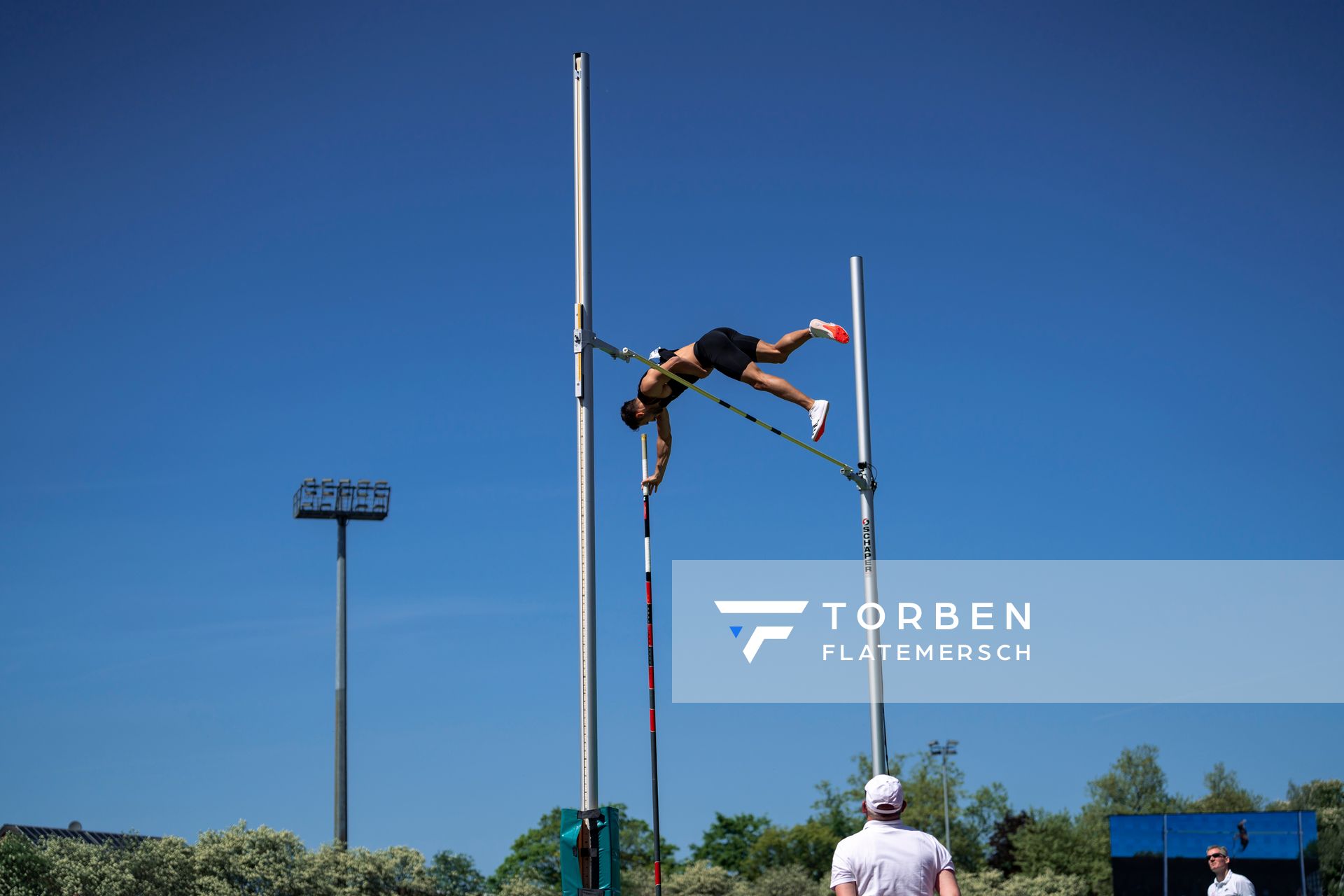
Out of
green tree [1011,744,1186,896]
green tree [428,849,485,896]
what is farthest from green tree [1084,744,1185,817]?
green tree [428,849,485,896]

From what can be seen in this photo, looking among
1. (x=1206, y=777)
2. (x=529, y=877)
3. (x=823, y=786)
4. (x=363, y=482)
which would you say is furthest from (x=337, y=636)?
(x=1206, y=777)

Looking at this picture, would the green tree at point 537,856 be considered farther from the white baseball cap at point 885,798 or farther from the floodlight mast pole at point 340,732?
the white baseball cap at point 885,798

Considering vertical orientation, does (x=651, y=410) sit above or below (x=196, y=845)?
above

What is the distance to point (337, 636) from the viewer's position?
4409cm

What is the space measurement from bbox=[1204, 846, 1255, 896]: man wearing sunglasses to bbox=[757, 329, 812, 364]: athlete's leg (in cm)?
434

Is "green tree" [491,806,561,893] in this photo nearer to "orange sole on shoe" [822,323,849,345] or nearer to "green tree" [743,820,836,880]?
"green tree" [743,820,836,880]

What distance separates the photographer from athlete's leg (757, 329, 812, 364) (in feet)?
34.9

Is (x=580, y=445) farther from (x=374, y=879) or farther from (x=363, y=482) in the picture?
(x=363, y=482)

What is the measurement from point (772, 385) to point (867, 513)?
3.08 metres

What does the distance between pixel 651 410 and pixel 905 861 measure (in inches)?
266

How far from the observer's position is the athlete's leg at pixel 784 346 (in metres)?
10.6

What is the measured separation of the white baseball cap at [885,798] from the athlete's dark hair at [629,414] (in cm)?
662

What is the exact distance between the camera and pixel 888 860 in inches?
199

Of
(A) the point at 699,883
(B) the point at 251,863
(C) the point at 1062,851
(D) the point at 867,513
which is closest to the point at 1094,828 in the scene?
(C) the point at 1062,851
